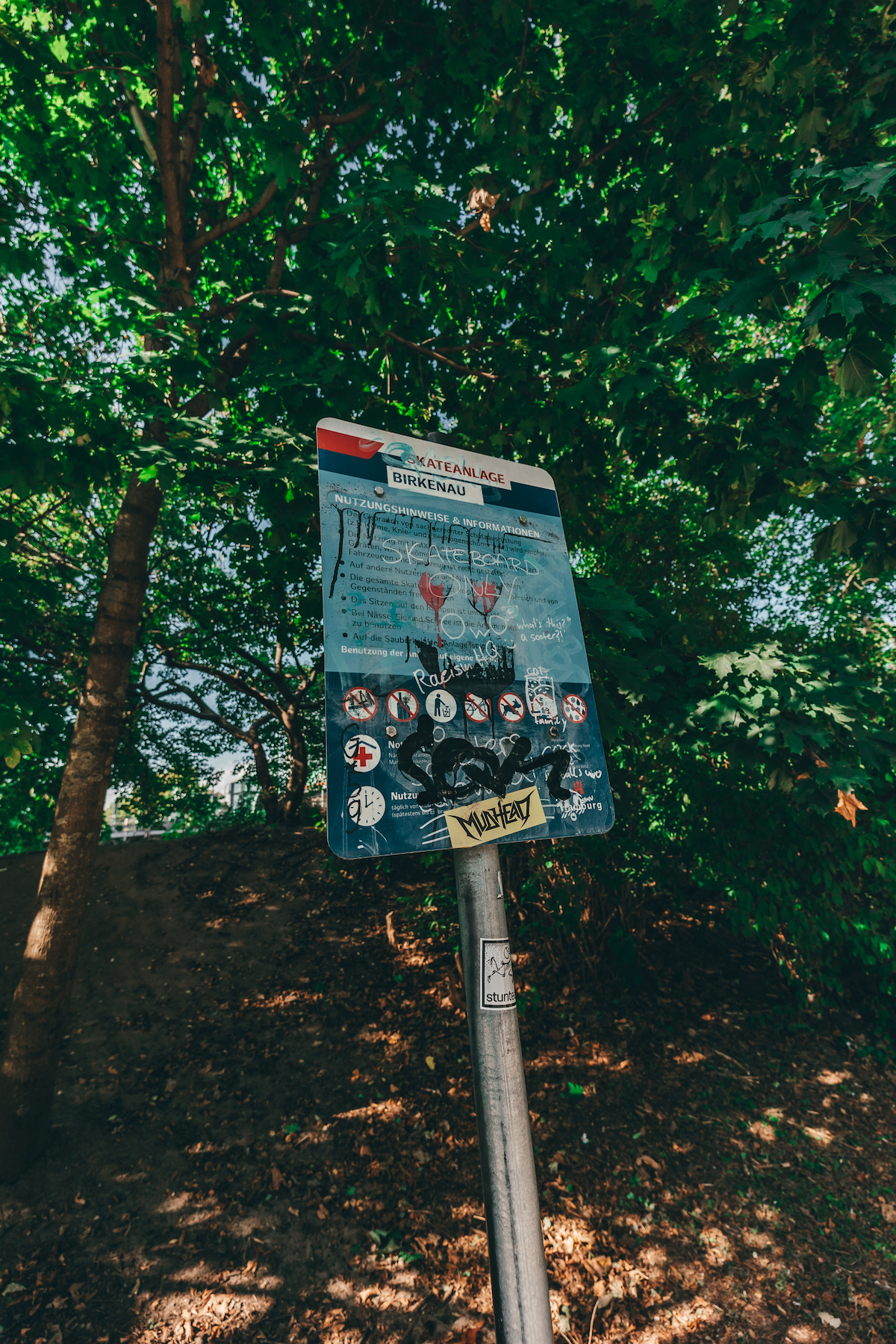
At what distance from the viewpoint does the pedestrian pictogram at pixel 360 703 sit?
1.41 metres

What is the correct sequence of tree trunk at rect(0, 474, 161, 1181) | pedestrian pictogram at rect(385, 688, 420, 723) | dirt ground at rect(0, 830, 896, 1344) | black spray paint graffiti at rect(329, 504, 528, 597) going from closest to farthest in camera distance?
pedestrian pictogram at rect(385, 688, 420, 723) → black spray paint graffiti at rect(329, 504, 528, 597) → dirt ground at rect(0, 830, 896, 1344) → tree trunk at rect(0, 474, 161, 1181)

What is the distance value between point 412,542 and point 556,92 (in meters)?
3.93

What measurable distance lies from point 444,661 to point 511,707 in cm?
24

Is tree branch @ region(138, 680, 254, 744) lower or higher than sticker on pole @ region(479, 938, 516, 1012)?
higher

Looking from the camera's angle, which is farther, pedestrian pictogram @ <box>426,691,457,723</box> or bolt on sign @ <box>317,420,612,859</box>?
pedestrian pictogram @ <box>426,691,457,723</box>

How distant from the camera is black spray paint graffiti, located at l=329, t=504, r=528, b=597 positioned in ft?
5.16

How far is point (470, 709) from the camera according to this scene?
1.58 metres

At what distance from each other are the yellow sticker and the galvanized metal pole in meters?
0.06

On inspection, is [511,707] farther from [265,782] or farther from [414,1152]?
[265,782]

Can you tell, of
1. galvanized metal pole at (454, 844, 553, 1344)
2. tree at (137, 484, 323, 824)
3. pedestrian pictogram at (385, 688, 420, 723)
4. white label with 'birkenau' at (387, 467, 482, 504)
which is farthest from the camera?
tree at (137, 484, 323, 824)

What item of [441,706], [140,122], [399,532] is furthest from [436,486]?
[140,122]

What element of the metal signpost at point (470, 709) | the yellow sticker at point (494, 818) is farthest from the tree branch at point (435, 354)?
the yellow sticker at point (494, 818)

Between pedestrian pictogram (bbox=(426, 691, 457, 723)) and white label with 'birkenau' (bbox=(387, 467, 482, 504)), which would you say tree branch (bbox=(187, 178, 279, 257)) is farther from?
pedestrian pictogram (bbox=(426, 691, 457, 723))

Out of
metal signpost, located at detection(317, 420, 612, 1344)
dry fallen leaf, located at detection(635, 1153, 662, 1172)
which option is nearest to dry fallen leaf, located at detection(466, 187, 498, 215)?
metal signpost, located at detection(317, 420, 612, 1344)
